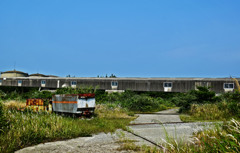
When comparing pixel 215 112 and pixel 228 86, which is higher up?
pixel 228 86

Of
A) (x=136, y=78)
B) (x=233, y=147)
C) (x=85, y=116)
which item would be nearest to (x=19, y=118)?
(x=85, y=116)

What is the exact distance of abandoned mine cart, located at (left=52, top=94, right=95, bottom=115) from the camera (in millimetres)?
11852

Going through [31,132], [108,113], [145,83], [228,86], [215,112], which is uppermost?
[145,83]

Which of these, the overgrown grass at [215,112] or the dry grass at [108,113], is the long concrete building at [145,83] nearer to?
the dry grass at [108,113]

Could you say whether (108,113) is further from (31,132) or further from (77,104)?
(31,132)

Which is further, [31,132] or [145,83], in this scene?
[145,83]

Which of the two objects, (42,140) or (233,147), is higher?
(233,147)

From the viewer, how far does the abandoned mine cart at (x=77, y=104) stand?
1185cm

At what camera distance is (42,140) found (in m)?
6.15

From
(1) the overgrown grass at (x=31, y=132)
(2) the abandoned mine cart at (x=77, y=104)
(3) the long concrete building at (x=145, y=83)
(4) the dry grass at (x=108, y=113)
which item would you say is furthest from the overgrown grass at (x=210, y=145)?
(3) the long concrete building at (x=145, y=83)

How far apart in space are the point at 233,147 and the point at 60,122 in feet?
17.9

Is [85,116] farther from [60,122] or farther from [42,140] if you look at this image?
[42,140]

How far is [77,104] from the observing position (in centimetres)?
1175

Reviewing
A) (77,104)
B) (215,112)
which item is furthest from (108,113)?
(215,112)
